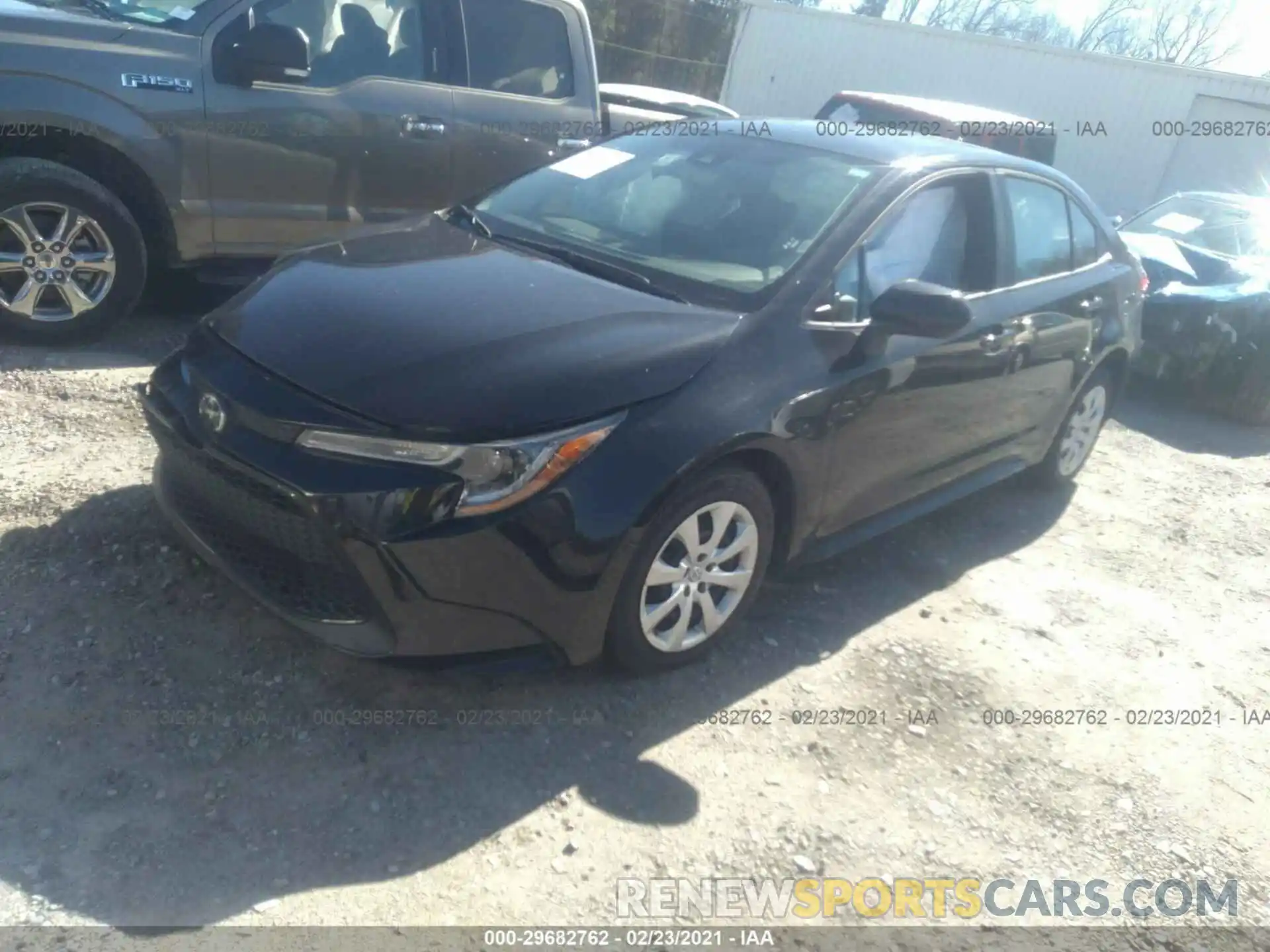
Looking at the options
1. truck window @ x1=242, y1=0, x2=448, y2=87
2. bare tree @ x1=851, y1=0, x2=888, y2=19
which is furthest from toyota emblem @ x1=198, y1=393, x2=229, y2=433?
bare tree @ x1=851, y1=0, x2=888, y2=19

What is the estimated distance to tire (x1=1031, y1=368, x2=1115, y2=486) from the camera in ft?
16.8

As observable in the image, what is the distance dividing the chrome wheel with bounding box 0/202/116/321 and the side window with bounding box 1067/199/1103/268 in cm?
433

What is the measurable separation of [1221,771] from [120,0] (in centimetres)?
559

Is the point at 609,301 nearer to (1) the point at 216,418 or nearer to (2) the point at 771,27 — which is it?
(1) the point at 216,418

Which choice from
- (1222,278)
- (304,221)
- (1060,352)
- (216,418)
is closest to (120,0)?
(304,221)

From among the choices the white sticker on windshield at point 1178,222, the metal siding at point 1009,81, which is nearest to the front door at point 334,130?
the white sticker on windshield at point 1178,222

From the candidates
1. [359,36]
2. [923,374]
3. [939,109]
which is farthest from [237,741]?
[939,109]

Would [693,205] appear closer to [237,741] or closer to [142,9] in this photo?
[237,741]

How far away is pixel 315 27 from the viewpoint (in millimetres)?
5203

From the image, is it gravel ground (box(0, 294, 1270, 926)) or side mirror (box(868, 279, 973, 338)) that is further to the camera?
side mirror (box(868, 279, 973, 338))

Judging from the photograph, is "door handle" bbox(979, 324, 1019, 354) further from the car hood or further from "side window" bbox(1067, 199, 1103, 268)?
the car hood

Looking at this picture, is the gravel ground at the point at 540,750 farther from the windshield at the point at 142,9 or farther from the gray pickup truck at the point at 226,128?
the windshield at the point at 142,9

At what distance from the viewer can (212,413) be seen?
2834 millimetres

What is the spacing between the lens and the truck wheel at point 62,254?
→ 14.7 feet
